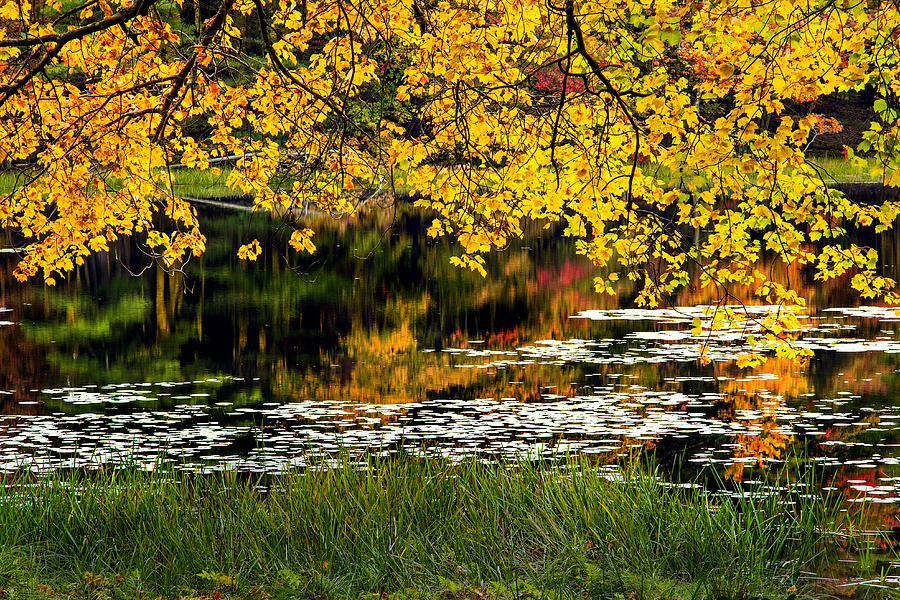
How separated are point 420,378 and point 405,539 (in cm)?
856

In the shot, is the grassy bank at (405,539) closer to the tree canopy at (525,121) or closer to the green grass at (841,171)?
the tree canopy at (525,121)

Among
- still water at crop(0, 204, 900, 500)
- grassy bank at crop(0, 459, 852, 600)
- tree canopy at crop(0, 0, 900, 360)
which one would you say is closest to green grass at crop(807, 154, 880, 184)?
still water at crop(0, 204, 900, 500)

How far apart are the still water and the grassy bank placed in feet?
2.86

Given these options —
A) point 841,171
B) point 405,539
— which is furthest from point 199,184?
point 405,539

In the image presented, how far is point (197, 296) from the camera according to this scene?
2522 centimetres

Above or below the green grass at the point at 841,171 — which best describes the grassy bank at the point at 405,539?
below

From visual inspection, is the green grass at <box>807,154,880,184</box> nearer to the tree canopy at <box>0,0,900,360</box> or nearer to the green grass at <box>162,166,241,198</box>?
the green grass at <box>162,166,241,198</box>

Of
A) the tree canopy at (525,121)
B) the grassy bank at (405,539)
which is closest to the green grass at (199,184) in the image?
the tree canopy at (525,121)

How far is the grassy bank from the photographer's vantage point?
7.04m

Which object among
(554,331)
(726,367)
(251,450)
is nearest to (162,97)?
(251,450)

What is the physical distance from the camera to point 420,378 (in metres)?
16.4

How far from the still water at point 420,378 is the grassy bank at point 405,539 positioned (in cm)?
87

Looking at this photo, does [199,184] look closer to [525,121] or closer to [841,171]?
[841,171]

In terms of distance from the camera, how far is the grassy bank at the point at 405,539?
704 centimetres
